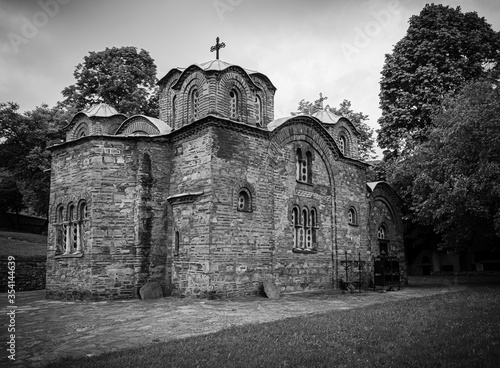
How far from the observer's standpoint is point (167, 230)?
1508 cm

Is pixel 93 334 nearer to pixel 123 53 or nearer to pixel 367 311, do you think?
pixel 367 311

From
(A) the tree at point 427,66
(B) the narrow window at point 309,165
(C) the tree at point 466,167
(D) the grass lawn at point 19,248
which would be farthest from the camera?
(A) the tree at point 427,66

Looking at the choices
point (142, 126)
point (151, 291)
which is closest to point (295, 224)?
point (151, 291)

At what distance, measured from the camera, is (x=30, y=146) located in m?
27.1

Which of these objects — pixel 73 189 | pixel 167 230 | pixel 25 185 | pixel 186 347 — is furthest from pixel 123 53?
pixel 186 347

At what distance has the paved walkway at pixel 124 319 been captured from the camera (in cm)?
703

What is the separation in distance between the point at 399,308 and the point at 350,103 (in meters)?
22.7

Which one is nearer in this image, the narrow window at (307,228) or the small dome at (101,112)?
the narrow window at (307,228)

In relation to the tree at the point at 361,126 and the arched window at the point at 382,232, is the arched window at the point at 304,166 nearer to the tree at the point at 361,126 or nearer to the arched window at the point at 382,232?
the arched window at the point at 382,232

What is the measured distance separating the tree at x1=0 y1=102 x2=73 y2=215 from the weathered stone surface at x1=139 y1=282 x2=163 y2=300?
14.8m

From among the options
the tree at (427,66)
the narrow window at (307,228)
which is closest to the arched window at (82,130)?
the narrow window at (307,228)

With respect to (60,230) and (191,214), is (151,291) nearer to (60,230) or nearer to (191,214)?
(191,214)

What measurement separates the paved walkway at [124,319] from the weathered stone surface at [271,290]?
0.25m

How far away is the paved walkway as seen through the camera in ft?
23.1
